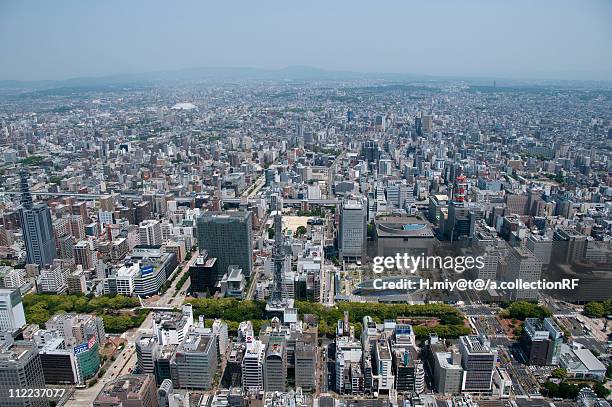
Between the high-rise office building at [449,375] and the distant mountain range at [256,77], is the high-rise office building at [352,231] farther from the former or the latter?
the distant mountain range at [256,77]

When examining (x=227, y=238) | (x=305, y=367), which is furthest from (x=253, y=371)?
(x=227, y=238)

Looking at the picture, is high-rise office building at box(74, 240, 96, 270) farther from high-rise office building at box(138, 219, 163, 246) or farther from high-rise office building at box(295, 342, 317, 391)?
high-rise office building at box(295, 342, 317, 391)

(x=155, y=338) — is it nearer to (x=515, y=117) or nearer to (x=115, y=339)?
(x=115, y=339)

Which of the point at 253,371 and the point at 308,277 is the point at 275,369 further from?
the point at 308,277

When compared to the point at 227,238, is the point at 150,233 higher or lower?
lower

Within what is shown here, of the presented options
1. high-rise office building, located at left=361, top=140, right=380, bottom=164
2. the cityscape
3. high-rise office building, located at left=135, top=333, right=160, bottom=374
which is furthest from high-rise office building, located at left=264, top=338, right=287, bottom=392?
high-rise office building, located at left=361, top=140, right=380, bottom=164

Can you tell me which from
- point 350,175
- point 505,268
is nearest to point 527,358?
point 505,268
